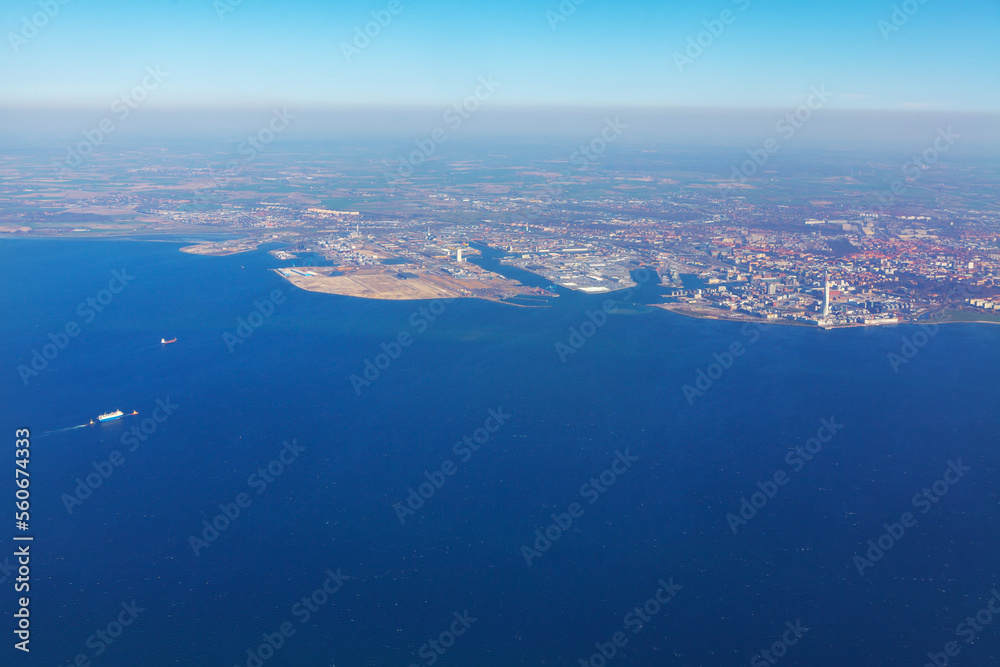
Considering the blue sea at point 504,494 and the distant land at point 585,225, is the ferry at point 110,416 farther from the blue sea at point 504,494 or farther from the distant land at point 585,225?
the distant land at point 585,225

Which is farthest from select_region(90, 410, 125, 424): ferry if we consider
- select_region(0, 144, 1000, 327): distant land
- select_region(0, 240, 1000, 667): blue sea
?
select_region(0, 144, 1000, 327): distant land

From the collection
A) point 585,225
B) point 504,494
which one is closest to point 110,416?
point 504,494

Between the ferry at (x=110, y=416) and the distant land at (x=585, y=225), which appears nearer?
the ferry at (x=110, y=416)

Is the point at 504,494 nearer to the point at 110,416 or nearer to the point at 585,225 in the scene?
the point at 110,416

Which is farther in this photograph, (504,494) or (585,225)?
(585,225)

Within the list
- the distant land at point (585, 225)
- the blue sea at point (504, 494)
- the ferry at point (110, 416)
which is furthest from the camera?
the distant land at point (585, 225)

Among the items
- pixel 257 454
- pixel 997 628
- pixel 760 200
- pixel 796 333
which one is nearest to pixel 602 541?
pixel 997 628

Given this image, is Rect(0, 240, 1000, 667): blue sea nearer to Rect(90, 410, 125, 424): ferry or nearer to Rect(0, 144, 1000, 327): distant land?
Rect(90, 410, 125, 424): ferry

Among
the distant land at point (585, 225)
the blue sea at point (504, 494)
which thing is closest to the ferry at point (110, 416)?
the blue sea at point (504, 494)
